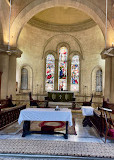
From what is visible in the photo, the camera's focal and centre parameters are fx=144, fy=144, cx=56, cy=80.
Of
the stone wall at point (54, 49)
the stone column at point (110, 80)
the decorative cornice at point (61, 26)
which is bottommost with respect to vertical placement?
the stone column at point (110, 80)

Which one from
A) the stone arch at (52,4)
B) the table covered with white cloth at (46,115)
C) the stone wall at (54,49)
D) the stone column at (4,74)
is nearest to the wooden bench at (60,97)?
the stone wall at (54,49)

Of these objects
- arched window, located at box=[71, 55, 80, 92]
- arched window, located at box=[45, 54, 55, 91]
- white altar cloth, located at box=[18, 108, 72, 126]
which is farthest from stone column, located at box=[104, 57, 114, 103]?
arched window, located at box=[45, 54, 55, 91]

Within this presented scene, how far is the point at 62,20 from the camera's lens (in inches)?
612

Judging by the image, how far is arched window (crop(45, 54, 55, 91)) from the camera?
608 inches

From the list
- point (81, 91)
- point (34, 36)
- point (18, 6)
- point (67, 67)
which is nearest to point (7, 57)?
point (18, 6)

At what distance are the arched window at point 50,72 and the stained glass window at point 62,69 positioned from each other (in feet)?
2.50

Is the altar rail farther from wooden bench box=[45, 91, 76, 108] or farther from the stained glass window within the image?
the stained glass window

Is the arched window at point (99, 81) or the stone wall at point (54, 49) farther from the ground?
the stone wall at point (54, 49)

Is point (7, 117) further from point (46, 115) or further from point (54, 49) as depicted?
point (54, 49)

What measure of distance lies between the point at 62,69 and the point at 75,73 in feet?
4.83

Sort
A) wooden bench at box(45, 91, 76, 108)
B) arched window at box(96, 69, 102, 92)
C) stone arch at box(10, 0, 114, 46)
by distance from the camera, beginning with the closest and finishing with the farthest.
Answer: stone arch at box(10, 0, 114, 46) < wooden bench at box(45, 91, 76, 108) < arched window at box(96, 69, 102, 92)

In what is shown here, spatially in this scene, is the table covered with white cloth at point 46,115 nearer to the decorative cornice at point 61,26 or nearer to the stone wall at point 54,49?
the stone wall at point 54,49

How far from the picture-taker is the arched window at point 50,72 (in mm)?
15445

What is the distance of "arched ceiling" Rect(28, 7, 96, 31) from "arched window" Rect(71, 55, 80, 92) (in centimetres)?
330
